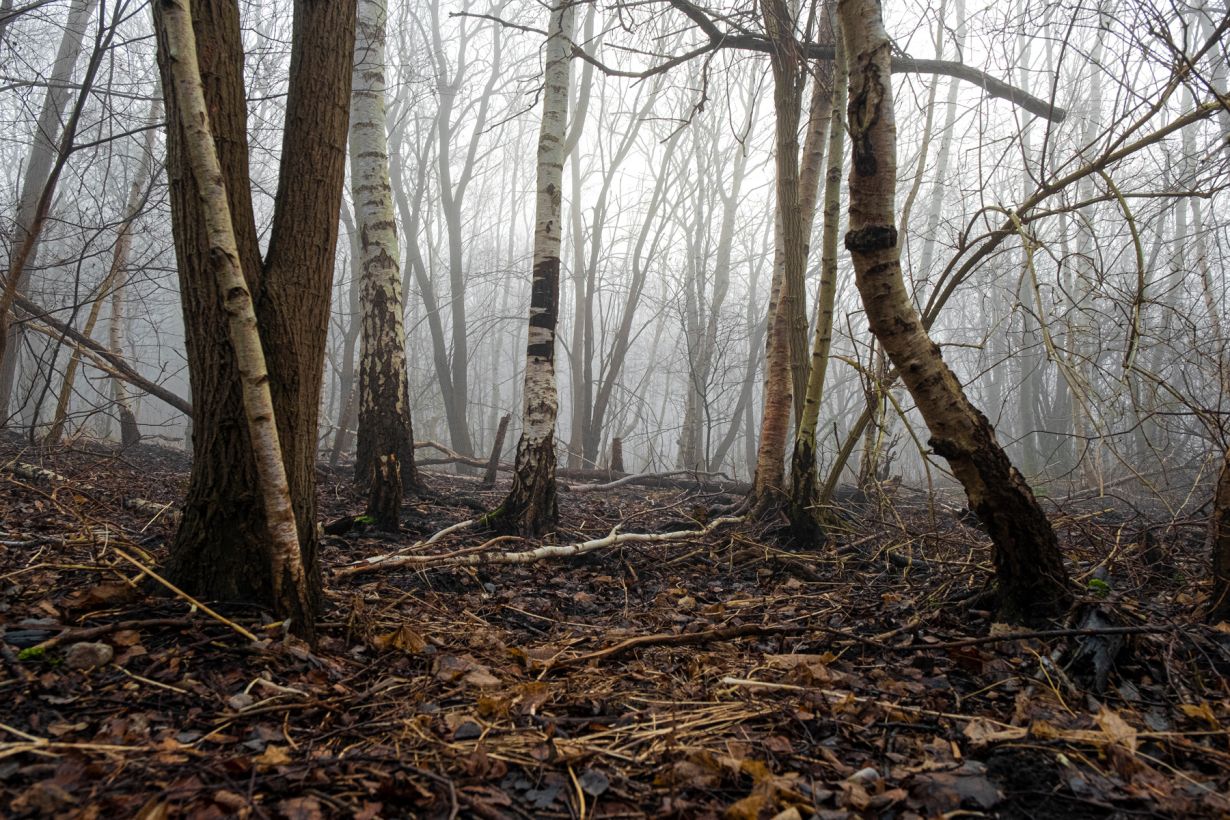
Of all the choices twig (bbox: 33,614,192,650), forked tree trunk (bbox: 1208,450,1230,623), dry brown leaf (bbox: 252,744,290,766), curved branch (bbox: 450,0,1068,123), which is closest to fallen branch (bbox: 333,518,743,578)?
twig (bbox: 33,614,192,650)

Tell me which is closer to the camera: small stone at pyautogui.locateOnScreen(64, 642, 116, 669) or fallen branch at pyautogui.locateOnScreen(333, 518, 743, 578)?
small stone at pyautogui.locateOnScreen(64, 642, 116, 669)

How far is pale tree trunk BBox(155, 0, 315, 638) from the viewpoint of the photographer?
7.43ft

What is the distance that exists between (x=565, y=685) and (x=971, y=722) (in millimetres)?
1291

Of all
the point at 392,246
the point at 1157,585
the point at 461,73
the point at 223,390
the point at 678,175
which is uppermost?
the point at 461,73

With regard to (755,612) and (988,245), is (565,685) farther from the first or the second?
(988,245)

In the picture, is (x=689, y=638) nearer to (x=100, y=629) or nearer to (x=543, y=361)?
(x=100, y=629)

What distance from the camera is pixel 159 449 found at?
9180mm

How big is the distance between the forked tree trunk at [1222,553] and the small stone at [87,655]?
393 cm

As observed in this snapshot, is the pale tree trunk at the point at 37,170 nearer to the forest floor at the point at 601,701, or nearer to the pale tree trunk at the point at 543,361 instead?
the pale tree trunk at the point at 543,361

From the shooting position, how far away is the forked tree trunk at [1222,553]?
2637 millimetres

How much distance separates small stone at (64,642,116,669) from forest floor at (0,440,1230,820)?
0.01m

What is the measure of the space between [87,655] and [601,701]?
1599 millimetres

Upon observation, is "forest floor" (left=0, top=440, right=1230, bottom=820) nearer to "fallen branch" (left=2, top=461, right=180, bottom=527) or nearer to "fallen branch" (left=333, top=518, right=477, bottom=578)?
"fallen branch" (left=333, top=518, right=477, bottom=578)

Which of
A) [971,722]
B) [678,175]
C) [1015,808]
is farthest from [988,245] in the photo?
[678,175]
